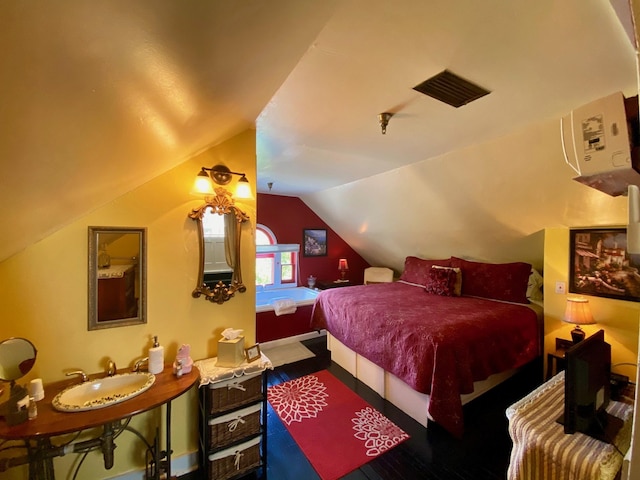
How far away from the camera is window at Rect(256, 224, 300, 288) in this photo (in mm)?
4461

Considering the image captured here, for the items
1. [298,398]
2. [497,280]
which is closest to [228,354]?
[298,398]

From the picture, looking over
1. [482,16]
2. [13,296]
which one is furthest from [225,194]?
[482,16]

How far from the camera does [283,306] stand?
3.80m

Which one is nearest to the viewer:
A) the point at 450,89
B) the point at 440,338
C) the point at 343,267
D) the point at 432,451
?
the point at 450,89

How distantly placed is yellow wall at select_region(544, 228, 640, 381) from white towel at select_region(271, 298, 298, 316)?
2939mm

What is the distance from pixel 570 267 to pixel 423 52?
267 centimetres

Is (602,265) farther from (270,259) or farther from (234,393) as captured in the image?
(270,259)

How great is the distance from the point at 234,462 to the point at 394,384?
1.53m

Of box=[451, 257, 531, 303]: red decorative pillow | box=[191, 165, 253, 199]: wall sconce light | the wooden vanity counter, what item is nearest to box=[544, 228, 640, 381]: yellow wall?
box=[451, 257, 531, 303]: red decorative pillow

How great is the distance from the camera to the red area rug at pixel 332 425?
195 cm

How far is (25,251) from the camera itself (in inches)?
54.6

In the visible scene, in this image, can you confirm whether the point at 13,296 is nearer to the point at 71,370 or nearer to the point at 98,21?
the point at 71,370

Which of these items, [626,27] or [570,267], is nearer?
[626,27]

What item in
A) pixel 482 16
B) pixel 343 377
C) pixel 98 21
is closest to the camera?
pixel 98 21
